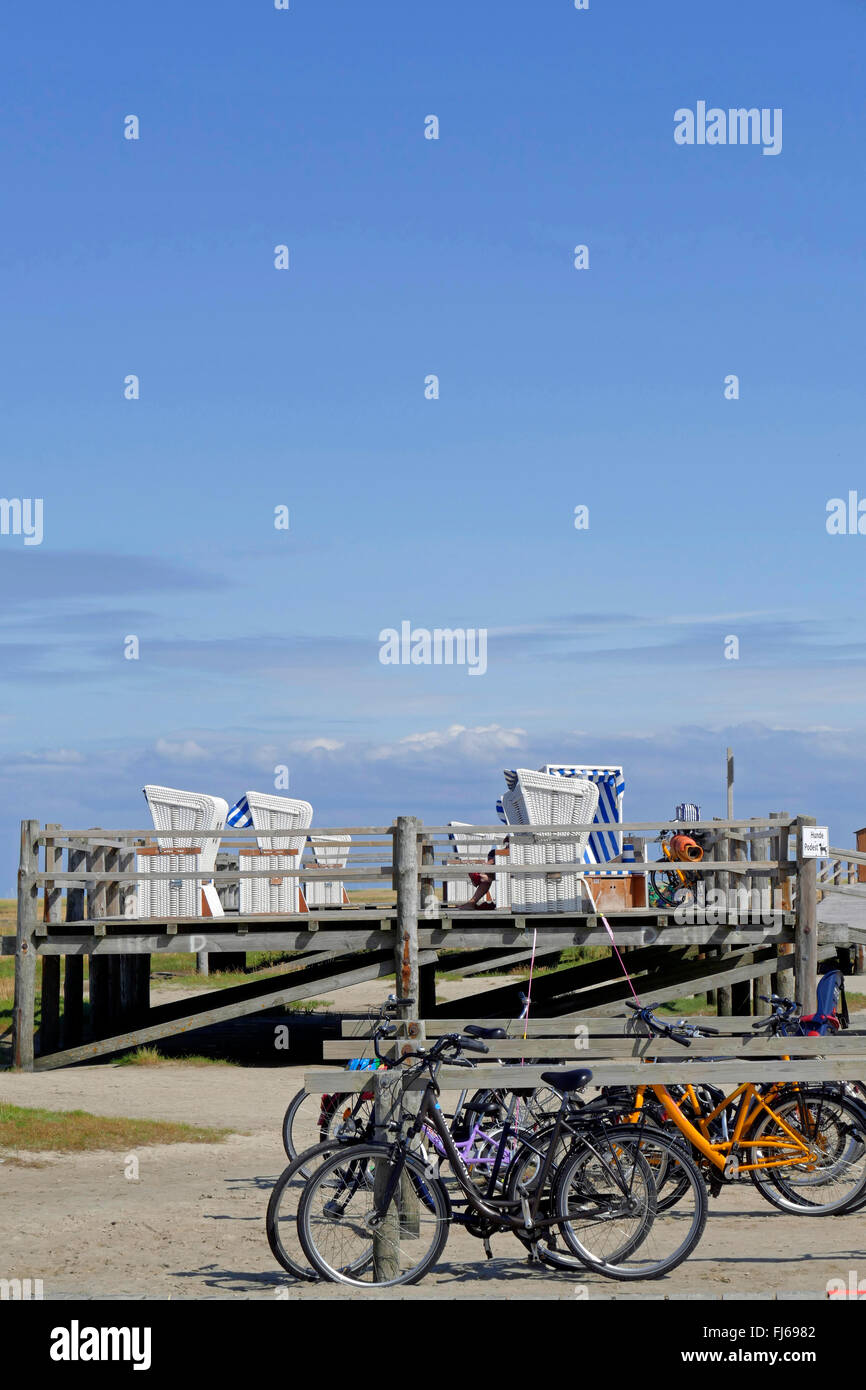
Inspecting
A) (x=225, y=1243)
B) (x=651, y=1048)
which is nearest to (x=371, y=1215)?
(x=225, y=1243)

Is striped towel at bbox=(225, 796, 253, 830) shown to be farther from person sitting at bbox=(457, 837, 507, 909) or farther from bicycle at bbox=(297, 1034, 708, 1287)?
bicycle at bbox=(297, 1034, 708, 1287)

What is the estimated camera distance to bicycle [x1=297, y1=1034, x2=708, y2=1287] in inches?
311

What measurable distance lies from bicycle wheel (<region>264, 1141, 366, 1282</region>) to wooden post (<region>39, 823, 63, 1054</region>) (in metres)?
12.7

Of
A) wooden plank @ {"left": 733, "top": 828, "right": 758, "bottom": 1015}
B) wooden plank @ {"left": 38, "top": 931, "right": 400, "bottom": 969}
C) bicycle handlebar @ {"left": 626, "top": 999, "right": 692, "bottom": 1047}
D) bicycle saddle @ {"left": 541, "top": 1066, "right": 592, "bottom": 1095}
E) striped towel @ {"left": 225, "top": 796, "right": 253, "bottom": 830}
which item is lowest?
wooden plank @ {"left": 733, "top": 828, "right": 758, "bottom": 1015}

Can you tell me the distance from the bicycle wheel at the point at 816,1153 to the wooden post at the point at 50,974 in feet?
41.8

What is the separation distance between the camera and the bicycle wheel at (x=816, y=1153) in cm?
965

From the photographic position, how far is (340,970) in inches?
821

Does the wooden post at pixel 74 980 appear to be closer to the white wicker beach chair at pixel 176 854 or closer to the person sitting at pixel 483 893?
the white wicker beach chair at pixel 176 854

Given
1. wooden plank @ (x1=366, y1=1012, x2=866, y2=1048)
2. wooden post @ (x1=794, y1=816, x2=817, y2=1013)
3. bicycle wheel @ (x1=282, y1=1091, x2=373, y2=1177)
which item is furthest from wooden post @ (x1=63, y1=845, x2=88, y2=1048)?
wooden plank @ (x1=366, y1=1012, x2=866, y2=1048)

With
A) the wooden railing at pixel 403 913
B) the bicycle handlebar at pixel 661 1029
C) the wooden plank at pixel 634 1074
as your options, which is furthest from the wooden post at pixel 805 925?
the wooden plank at pixel 634 1074

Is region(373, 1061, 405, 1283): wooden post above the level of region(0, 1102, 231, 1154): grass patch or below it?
above

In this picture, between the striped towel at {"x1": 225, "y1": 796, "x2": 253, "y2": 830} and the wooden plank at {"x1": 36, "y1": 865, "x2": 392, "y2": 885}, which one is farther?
the striped towel at {"x1": 225, "y1": 796, "x2": 253, "y2": 830}
